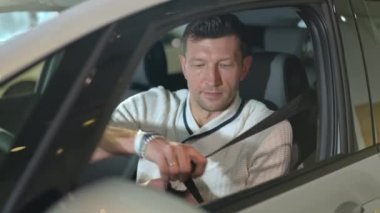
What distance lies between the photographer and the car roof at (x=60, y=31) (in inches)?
56.2

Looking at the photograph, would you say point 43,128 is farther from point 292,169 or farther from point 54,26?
point 292,169

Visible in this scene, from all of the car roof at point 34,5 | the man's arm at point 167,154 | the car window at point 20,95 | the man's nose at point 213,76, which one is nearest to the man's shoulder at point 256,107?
the man's nose at point 213,76

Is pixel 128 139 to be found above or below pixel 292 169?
above

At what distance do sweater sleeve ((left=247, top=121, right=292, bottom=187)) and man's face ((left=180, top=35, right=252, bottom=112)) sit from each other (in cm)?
16

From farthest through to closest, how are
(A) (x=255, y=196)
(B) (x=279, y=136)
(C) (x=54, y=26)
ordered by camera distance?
1. (B) (x=279, y=136)
2. (A) (x=255, y=196)
3. (C) (x=54, y=26)

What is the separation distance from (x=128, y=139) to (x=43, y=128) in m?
0.35

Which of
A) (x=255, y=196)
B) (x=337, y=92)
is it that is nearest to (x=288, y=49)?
(x=337, y=92)

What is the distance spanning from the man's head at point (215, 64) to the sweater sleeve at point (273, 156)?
164 millimetres

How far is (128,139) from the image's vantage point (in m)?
1.83

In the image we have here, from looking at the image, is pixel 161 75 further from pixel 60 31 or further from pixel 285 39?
pixel 60 31

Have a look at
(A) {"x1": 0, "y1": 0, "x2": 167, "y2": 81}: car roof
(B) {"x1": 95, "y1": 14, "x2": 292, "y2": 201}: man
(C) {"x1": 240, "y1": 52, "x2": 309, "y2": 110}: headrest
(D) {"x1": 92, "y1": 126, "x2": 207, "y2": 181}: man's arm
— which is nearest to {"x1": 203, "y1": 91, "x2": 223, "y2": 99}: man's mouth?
(B) {"x1": 95, "y1": 14, "x2": 292, "y2": 201}: man

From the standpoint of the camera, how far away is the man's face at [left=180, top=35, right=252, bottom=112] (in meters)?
2.14

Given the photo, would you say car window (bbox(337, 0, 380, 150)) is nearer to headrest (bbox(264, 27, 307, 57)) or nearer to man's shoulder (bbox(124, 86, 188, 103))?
headrest (bbox(264, 27, 307, 57))

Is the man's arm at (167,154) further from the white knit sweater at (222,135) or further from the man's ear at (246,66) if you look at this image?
the man's ear at (246,66)
